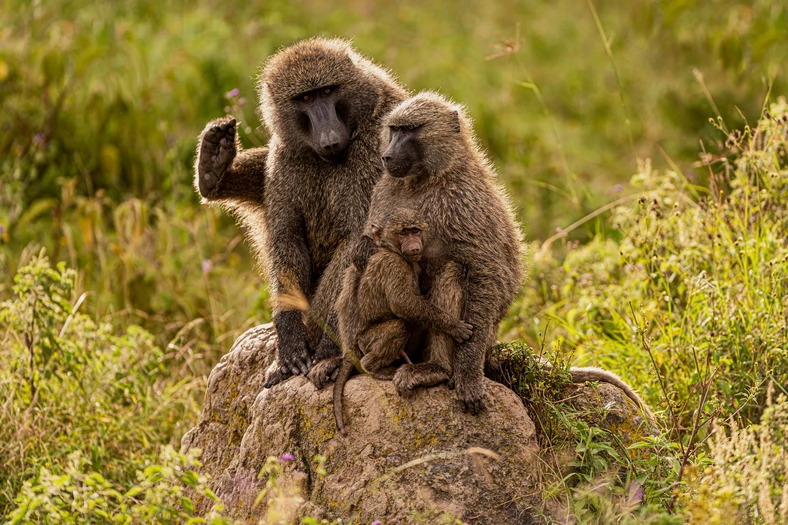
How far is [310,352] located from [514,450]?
956 millimetres

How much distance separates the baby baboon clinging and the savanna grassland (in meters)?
0.34

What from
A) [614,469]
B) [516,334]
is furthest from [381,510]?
[516,334]

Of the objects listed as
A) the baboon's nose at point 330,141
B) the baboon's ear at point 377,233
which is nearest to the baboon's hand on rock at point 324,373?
the baboon's ear at point 377,233

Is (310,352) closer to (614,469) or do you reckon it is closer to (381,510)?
(381,510)

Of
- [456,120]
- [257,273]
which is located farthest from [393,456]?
[257,273]

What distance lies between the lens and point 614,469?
3.26m

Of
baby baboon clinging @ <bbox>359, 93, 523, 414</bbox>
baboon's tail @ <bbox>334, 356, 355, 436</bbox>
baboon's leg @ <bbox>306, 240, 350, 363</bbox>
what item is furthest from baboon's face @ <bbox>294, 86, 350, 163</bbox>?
baboon's tail @ <bbox>334, 356, 355, 436</bbox>

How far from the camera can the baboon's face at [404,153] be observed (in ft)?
11.2

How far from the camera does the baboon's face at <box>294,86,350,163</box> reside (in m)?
3.73

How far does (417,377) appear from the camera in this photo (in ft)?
10.6

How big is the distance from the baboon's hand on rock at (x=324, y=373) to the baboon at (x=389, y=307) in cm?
6

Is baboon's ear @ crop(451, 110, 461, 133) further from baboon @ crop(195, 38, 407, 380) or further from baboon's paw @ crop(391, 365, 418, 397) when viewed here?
baboon's paw @ crop(391, 365, 418, 397)

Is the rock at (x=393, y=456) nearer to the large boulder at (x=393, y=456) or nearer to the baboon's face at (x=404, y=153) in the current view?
the large boulder at (x=393, y=456)

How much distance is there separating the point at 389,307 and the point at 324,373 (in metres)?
0.36
